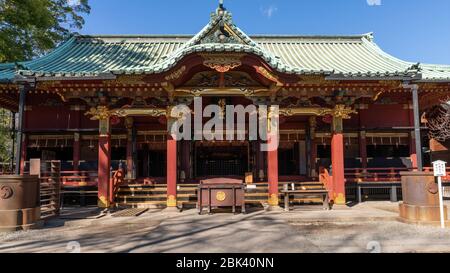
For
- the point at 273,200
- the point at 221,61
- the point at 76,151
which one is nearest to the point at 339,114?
the point at 273,200

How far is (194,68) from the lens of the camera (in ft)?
39.2

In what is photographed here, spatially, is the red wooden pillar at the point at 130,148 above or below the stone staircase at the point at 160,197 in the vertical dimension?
above

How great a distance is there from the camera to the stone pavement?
6.76 m

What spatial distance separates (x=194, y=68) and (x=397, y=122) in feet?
33.9

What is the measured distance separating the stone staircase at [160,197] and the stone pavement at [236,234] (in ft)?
6.02

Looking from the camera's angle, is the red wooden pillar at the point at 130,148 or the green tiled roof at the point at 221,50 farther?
the red wooden pillar at the point at 130,148

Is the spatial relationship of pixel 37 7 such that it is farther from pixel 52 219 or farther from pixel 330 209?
pixel 330 209

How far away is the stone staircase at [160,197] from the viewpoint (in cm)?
1299

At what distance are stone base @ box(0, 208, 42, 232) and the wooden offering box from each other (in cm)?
491

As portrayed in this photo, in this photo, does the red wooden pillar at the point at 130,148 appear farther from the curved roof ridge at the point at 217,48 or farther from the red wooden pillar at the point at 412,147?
the red wooden pillar at the point at 412,147

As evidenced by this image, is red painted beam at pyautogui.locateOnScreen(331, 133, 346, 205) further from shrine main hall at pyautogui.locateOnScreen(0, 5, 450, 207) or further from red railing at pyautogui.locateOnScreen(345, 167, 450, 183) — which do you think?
red railing at pyautogui.locateOnScreen(345, 167, 450, 183)

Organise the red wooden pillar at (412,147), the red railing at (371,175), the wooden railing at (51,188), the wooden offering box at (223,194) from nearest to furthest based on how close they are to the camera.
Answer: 1. the wooden railing at (51,188)
2. the wooden offering box at (223,194)
3. the red railing at (371,175)
4. the red wooden pillar at (412,147)

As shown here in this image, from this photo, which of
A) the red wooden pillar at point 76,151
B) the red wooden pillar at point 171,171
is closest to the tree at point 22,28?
the red wooden pillar at point 76,151

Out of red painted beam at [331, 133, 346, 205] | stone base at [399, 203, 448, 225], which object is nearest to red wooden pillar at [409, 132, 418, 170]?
red painted beam at [331, 133, 346, 205]
